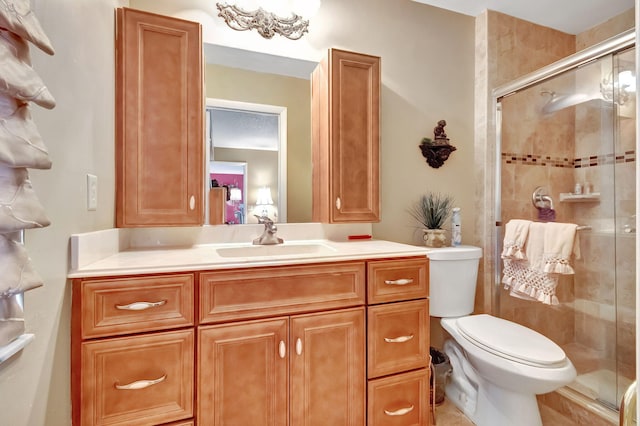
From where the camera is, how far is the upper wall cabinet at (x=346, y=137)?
1.67m

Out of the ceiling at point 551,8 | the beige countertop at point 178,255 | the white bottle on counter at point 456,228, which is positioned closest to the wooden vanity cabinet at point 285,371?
the beige countertop at point 178,255

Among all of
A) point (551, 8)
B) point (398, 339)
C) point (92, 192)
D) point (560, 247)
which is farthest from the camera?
point (551, 8)

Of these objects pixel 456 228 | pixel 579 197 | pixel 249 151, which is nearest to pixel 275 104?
pixel 249 151

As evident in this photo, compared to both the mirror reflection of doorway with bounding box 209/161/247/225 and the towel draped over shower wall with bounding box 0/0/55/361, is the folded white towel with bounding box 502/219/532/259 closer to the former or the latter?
the mirror reflection of doorway with bounding box 209/161/247/225

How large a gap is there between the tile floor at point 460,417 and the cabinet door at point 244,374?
3.33ft

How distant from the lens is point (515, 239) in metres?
1.88

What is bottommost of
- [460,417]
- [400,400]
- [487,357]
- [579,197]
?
[460,417]

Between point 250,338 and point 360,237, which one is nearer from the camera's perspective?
point 250,338

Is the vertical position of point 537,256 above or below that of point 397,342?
above

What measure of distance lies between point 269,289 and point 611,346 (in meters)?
2.22

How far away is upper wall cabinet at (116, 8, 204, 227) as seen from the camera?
4.33 feet

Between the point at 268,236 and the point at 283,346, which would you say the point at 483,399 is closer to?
the point at 283,346

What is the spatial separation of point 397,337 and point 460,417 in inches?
31.6

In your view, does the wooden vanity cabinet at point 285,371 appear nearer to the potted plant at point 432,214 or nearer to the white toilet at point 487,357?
the white toilet at point 487,357
